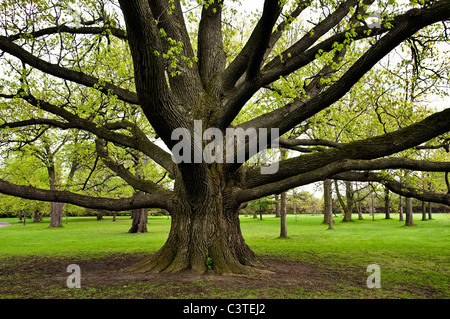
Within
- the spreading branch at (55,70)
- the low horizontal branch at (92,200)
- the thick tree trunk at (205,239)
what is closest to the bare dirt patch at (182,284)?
the thick tree trunk at (205,239)

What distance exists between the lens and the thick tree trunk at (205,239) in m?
7.39

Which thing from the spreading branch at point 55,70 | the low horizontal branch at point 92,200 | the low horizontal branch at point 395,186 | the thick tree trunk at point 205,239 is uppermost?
the spreading branch at point 55,70

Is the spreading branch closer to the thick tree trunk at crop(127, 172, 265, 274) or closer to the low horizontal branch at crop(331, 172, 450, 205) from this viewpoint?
the thick tree trunk at crop(127, 172, 265, 274)

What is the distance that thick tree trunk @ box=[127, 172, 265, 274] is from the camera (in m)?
7.39

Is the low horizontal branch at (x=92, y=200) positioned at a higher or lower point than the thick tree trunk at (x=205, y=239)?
higher

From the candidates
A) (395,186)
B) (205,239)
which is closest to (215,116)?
(205,239)

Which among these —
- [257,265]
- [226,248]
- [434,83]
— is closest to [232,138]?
[226,248]

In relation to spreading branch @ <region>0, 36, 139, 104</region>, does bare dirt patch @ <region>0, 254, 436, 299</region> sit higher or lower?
lower

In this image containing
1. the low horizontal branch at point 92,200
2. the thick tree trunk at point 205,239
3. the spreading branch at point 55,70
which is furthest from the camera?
the low horizontal branch at point 92,200

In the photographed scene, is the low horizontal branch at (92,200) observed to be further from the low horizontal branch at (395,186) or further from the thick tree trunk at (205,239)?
the low horizontal branch at (395,186)

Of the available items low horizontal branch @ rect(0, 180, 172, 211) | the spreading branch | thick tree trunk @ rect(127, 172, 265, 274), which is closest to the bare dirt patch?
thick tree trunk @ rect(127, 172, 265, 274)
